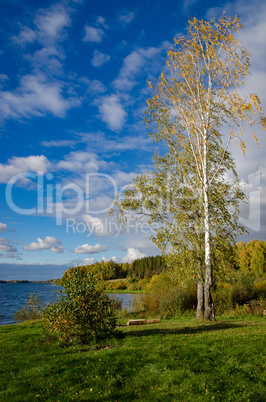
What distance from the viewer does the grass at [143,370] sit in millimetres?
7500

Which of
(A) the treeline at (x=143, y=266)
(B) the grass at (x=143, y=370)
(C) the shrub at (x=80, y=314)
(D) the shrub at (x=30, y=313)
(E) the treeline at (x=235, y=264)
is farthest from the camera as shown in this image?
(A) the treeline at (x=143, y=266)

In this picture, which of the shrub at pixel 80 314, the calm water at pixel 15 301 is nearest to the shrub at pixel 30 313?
the calm water at pixel 15 301

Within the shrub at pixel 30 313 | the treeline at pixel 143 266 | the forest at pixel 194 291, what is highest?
the forest at pixel 194 291

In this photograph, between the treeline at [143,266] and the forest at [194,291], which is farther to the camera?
the treeline at [143,266]

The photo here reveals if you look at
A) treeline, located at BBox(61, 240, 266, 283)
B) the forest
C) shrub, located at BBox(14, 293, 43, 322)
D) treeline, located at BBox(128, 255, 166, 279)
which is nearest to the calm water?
shrub, located at BBox(14, 293, 43, 322)

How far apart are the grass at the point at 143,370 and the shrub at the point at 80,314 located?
674mm

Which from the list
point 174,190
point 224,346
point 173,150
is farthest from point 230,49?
point 224,346

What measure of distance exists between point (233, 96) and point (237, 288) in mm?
19744

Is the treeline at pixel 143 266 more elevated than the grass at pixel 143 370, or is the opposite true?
the grass at pixel 143 370

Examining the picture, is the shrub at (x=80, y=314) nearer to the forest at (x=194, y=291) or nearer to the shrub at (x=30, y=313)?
the forest at (x=194, y=291)

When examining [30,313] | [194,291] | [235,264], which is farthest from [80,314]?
[194,291]

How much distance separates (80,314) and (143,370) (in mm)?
4225

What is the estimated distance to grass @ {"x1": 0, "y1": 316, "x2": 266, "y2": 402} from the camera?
7.50 metres

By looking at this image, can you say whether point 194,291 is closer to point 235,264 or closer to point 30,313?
point 235,264
